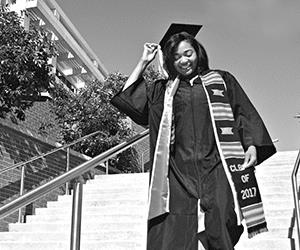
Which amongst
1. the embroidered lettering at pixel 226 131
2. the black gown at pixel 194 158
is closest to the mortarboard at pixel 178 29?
the black gown at pixel 194 158

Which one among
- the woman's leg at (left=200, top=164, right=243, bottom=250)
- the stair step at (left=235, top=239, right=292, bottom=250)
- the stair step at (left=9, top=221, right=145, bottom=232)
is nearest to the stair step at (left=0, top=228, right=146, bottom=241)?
the stair step at (left=9, top=221, right=145, bottom=232)

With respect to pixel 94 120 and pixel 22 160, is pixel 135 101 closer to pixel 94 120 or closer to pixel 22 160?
pixel 22 160

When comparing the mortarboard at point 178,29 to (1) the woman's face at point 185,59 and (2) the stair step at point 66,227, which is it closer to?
(1) the woman's face at point 185,59

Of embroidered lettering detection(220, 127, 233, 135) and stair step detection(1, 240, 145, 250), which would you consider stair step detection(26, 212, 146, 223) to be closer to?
stair step detection(1, 240, 145, 250)

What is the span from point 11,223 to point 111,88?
198 inches

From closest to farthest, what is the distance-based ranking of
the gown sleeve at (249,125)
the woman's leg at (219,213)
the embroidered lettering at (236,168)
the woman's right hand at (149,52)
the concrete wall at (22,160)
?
1. the woman's leg at (219,213)
2. the embroidered lettering at (236,168)
3. the gown sleeve at (249,125)
4. the woman's right hand at (149,52)
5. the concrete wall at (22,160)

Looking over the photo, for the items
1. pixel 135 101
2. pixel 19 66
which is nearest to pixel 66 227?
pixel 19 66

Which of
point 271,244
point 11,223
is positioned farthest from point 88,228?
point 271,244

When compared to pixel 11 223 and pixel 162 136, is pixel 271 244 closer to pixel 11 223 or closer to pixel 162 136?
pixel 162 136

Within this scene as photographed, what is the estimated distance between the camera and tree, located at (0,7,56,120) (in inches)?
241

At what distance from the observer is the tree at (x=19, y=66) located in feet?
20.1

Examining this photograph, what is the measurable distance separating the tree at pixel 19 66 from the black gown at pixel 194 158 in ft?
13.8

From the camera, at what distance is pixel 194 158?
200 cm

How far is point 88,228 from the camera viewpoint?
4824 mm
